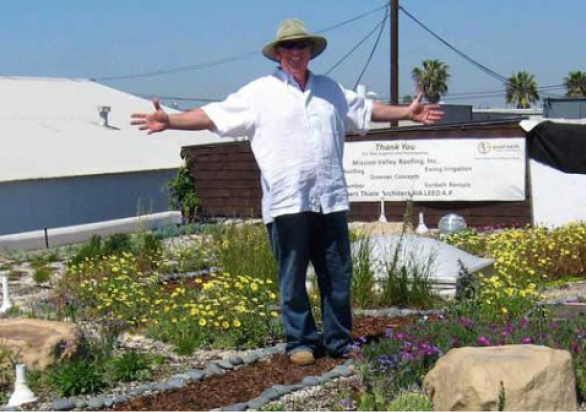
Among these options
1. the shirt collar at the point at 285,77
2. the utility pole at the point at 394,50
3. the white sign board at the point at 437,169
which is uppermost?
the utility pole at the point at 394,50

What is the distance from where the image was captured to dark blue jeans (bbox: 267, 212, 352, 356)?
6316 mm

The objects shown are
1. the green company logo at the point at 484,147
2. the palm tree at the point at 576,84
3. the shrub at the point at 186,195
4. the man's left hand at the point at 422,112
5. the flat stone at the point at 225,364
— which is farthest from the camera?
the palm tree at the point at 576,84

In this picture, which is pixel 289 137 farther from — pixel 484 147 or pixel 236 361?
pixel 484 147

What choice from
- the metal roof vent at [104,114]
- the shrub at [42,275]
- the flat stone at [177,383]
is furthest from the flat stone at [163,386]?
the metal roof vent at [104,114]

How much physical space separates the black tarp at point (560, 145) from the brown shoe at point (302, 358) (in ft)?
40.4

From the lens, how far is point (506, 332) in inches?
238

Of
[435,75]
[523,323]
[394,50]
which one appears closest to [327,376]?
[523,323]

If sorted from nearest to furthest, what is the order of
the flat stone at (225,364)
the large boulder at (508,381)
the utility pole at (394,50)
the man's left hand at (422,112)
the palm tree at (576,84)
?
the large boulder at (508,381) < the flat stone at (225,364) < the man's left hand at (422,112) < the utility pole at (394,50) < the palm tree at (576,84)

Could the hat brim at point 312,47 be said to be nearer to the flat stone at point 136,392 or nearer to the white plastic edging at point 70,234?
the flat stone at point 136,392

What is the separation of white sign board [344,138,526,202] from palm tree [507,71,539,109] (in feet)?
205

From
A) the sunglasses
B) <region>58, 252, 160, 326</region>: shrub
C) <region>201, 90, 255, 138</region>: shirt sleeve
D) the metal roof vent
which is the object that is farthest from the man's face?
the metal roof vent

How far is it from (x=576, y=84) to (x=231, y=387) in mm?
71233

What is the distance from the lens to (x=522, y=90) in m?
79.8

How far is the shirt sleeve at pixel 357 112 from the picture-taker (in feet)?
21.5
